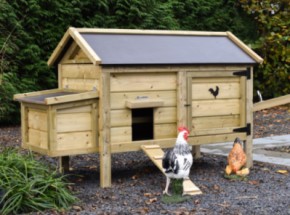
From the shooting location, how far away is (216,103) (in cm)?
685

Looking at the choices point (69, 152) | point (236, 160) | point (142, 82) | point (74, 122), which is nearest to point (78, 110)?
point (74, 122)

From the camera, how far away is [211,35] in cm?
739

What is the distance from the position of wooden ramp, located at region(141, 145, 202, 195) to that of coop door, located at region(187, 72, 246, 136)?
634mm

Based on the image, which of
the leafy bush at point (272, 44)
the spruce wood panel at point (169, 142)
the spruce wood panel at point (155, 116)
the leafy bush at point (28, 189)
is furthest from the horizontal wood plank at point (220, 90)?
the leafy bush at point (272, 44)

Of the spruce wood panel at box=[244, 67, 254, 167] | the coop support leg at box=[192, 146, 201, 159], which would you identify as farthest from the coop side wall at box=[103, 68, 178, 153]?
the coop support leg at box=[192, 146, 201, 159]

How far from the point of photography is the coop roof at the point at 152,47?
242 inches

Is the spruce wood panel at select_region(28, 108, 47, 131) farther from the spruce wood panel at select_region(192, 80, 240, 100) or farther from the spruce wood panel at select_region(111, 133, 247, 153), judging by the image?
the spruce wood panel at select_region(192, 80, 240, 100)

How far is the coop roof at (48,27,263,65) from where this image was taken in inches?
242

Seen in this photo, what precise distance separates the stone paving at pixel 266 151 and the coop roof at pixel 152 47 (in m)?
1.56

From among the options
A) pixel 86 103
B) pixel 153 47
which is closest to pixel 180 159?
pixel 86 103

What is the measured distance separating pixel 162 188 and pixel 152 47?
172 centimetres

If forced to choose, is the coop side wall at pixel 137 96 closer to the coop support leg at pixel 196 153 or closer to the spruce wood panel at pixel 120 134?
the spruce wood panel at pixel 120 134

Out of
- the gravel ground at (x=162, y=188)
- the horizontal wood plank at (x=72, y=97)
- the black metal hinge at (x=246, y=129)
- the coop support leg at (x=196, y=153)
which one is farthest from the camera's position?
the coop support leg at (x=196, y=153)

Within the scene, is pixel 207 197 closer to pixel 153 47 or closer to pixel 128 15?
pixel 153 47
